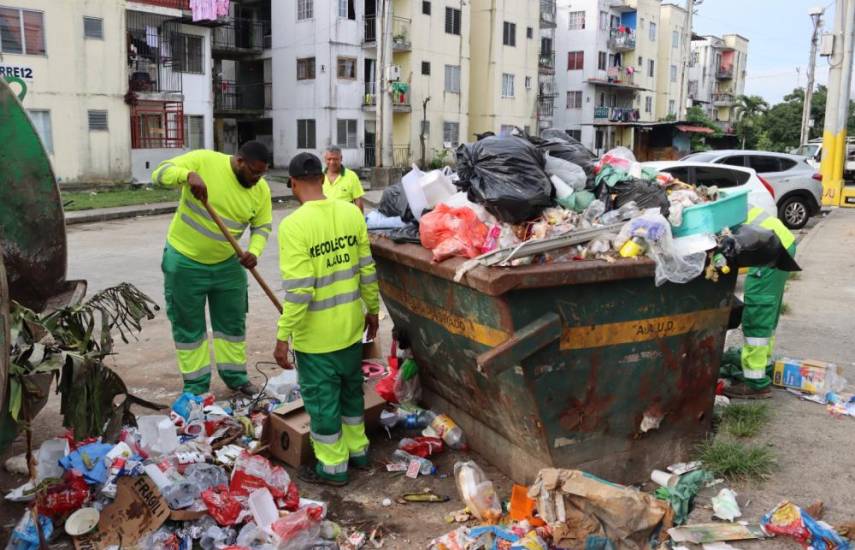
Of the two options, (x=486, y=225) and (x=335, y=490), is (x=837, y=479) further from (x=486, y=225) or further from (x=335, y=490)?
(x=335, y=490)

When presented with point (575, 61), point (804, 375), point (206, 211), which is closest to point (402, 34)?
point (575, 61)

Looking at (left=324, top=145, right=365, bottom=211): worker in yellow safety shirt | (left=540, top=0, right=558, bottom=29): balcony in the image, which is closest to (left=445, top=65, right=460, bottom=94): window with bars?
(left=540, top=0, right=558, bottom=29): balcony

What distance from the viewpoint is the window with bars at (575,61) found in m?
44.5

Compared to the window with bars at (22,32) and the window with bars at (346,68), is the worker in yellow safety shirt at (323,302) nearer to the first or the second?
the window with bars at (22,32)

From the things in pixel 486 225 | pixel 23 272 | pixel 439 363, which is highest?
pixel 486 225

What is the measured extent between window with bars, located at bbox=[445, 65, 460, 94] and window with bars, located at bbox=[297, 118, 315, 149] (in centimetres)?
698

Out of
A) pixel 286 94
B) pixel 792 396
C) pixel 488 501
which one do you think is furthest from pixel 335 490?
pixel 286 94

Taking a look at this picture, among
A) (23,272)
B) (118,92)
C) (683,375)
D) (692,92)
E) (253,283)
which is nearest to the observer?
(683,375)

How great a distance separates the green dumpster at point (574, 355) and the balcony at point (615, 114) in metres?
41.7

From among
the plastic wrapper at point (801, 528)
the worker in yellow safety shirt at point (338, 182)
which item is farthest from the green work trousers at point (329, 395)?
the worker in yellow safety shirt at point (338, 182)

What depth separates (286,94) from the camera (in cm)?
2998

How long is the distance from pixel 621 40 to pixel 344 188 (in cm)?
4253

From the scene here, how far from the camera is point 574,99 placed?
44688 millimetres

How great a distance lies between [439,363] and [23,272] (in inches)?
88.9
